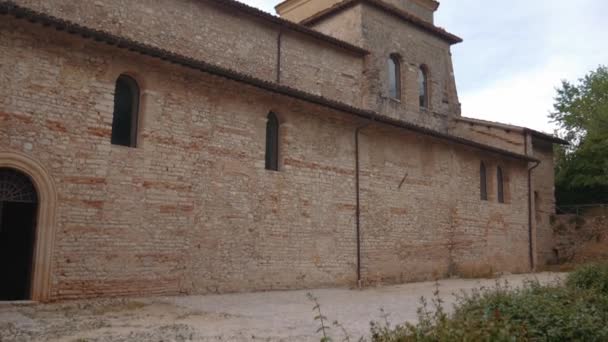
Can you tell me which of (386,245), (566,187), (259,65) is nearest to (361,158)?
(386,245)

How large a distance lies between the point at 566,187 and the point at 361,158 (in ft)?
60.2

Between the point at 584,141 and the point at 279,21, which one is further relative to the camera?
the point at 584,141

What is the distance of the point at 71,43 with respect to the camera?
9.86 metres

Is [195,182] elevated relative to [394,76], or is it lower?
lower

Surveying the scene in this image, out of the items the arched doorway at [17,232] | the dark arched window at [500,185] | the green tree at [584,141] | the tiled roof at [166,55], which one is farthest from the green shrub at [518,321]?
the green tree at [584,141]

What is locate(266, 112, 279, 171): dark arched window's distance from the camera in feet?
43.1

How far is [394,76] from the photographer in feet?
68.8

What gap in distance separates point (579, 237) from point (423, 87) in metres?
10.1

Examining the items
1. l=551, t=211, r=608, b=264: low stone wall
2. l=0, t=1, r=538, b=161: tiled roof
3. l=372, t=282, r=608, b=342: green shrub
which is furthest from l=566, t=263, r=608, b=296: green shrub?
l=551, t=211, r=608, b=264: low stone wall

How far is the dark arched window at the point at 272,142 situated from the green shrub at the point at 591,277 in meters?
6.92

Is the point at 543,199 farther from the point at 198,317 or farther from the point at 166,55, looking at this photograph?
the point at 198,317

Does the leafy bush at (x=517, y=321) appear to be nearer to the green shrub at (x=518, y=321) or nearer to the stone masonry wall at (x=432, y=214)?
the green shrub at (x=518, y=321)

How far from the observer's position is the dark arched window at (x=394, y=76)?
20625 mm

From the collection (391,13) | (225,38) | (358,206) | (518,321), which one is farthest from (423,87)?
(518,321)
